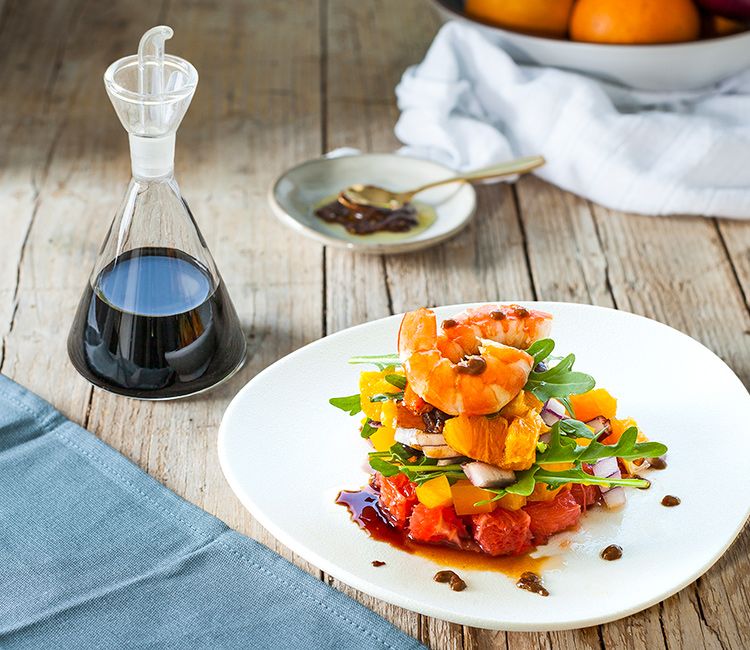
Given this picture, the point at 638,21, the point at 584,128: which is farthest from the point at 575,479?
the point at 638,21

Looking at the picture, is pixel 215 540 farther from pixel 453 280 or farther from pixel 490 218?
pixel 490 218

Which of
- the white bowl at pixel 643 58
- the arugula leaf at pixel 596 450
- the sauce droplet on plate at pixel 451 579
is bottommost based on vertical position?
the white bowl at pixel 643 58

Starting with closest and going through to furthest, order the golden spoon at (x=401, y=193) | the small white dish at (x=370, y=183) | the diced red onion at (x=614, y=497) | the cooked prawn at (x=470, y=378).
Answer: the cooked prawn at (x=470, y=378) < the diced red onion at (x=614, y=497) < the small white dish at (x=370, y=183) < the golden spoon at (x=401, y=193)

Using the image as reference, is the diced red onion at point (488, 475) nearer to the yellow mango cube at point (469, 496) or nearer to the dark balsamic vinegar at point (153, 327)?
the yellow mango cube at point (469, 496)

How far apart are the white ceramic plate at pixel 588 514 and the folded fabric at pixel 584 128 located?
524 mm

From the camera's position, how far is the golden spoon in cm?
170

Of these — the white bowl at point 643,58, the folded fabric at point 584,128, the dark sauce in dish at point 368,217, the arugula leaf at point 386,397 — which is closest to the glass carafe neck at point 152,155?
the arugula leaf at point 386,397

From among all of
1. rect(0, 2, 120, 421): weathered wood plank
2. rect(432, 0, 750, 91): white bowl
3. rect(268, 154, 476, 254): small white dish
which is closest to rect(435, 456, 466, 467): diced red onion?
rect(0, 2, 120, 421): weathered wood plank

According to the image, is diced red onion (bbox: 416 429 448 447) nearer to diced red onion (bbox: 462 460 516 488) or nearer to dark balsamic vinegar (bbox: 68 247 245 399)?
diced red onion (bbox: 462 460 516 488)

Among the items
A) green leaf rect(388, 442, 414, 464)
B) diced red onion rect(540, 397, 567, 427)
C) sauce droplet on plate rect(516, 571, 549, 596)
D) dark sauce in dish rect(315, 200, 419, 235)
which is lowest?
dark sauce in dish rect(315, 200, 419, 235)

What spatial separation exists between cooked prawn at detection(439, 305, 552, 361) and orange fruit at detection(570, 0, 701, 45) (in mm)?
918

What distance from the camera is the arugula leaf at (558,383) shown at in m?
1.00

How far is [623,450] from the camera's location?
3.22ft

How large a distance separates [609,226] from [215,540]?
3.02 ft
